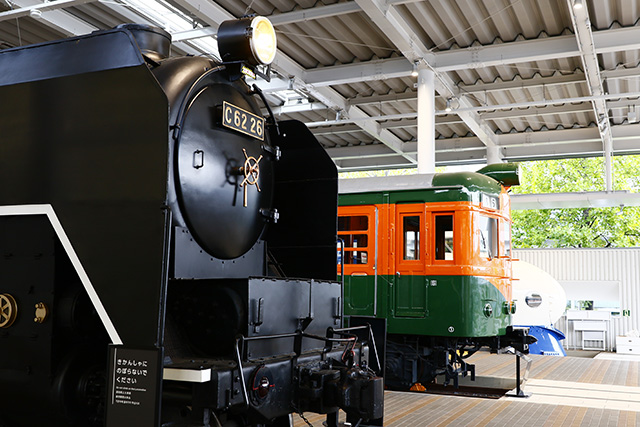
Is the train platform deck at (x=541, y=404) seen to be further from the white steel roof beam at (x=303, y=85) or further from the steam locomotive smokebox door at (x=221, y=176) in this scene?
the white steel roof beam at (x=303, y=85)

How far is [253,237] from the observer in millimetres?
4793

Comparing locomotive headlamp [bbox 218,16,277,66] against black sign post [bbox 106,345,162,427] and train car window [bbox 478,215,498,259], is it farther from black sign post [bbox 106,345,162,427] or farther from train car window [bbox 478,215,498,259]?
train car window [bbox 478,215,498,259]

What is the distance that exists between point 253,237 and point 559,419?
512cm

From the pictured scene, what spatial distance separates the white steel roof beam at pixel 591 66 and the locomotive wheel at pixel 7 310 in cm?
866

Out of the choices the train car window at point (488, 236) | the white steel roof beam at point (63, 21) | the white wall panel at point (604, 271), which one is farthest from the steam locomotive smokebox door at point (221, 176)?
the white wall panel at point (604, 271)

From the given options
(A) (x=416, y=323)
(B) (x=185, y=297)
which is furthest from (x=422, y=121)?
(B) (x=185, y=297)

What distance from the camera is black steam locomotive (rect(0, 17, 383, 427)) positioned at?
135 inches

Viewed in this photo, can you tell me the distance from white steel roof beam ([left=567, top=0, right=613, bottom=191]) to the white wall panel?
3.22m

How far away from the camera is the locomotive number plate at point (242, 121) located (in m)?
4.28

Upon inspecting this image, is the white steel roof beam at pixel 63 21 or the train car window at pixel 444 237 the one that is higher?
the white steel roof beam at pixel 63 21

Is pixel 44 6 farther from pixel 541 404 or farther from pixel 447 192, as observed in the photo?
pixel 541 404

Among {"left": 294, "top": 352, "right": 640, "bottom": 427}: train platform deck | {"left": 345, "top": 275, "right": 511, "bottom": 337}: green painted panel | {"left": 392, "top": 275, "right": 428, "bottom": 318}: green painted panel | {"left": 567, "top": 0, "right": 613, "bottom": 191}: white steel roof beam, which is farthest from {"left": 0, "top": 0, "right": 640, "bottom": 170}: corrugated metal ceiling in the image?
{"left": 294, "top": 352, "right": 640, "bottom": 427}: train platform deck

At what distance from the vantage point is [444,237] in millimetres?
9578

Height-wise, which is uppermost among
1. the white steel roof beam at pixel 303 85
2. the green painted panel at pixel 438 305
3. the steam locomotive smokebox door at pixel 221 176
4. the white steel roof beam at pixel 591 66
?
the white steel roof beam at pixel 303 85
